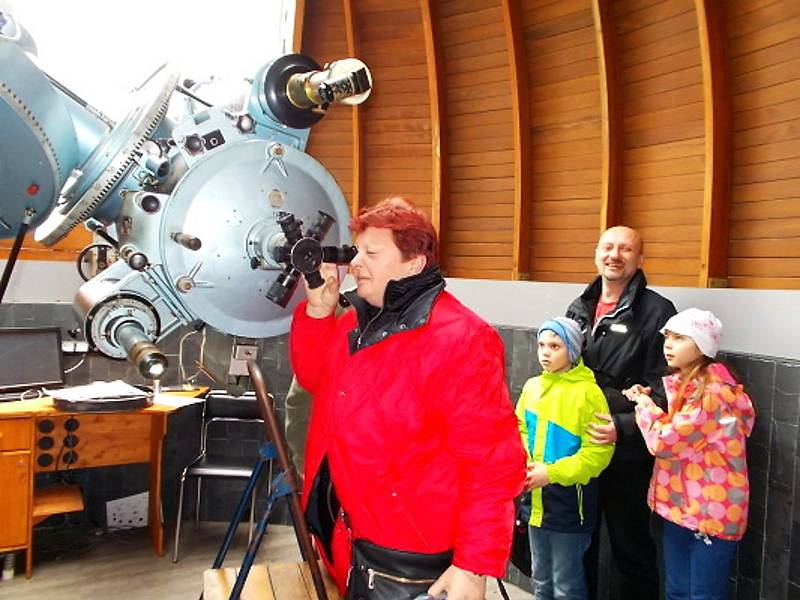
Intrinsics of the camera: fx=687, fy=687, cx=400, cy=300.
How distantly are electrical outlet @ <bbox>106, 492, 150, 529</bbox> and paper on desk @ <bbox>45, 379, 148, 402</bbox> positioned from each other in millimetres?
821

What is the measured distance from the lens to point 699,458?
256cm

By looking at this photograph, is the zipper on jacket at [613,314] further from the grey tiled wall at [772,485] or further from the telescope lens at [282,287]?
the telescope lens at [282,287]

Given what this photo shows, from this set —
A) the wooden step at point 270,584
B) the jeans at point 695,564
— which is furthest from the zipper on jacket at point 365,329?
the jeans at point 695,564

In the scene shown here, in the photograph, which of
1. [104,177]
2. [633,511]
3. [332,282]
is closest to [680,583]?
[633,511]

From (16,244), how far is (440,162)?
365 centimetres

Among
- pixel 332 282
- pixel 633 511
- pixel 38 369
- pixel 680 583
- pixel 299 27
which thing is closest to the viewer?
pixel 332 282

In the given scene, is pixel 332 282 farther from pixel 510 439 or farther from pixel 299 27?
pixel 299 27

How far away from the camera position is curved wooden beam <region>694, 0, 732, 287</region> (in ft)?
11.0

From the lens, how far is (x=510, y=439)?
1.63 metres

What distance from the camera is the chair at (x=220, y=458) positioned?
13.5ft

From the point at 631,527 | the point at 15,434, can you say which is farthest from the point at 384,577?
the point at 15,434

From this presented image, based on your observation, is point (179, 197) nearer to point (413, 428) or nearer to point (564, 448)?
point (413, 428)

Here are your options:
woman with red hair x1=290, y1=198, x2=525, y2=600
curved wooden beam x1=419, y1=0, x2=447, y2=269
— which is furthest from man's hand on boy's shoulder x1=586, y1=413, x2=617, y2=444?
curved wooden beam x1=419, y1=0, x2=447, y2=269

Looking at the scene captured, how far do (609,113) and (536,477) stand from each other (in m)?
2.24
